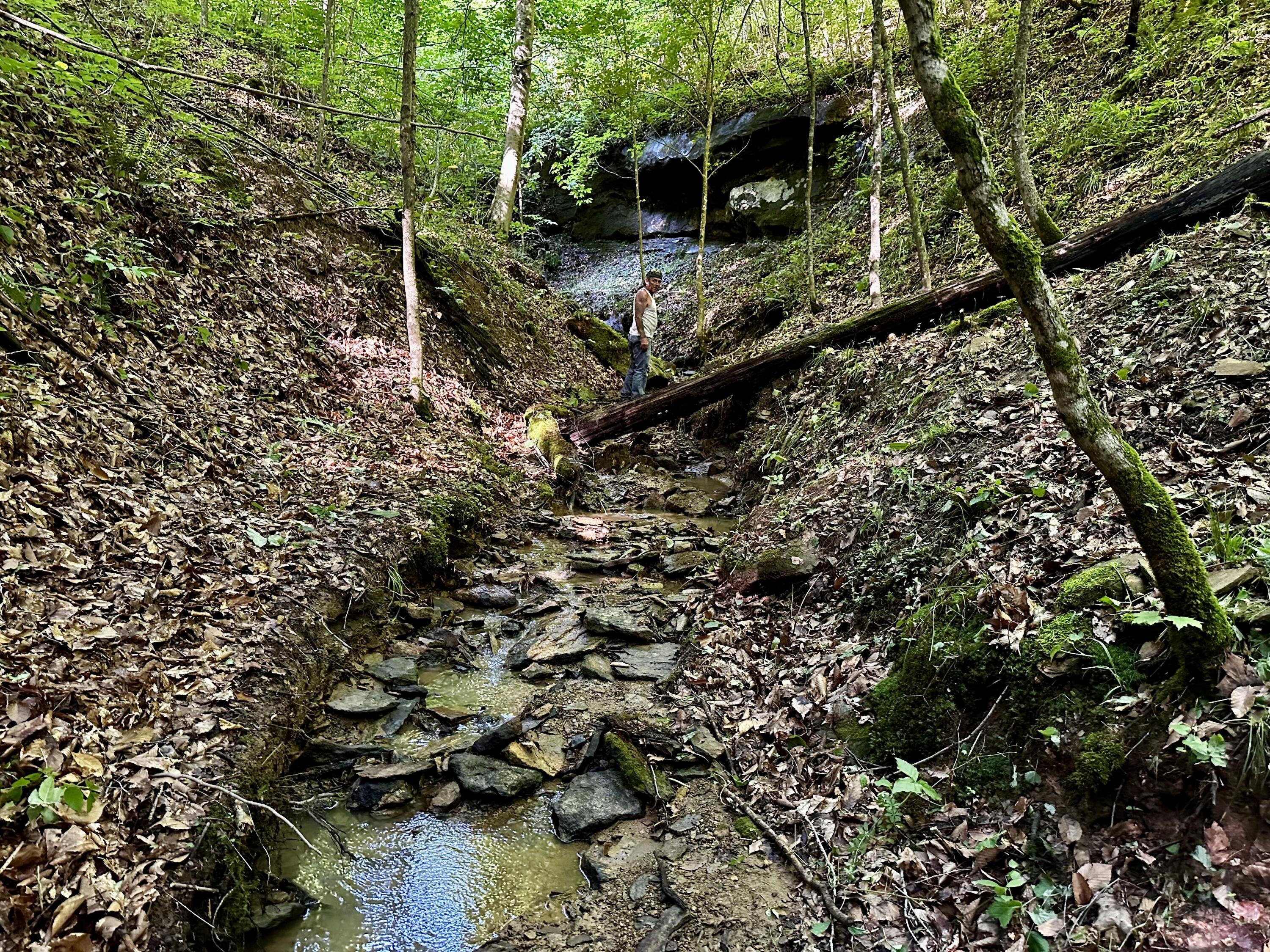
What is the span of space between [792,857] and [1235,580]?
260 centimetres

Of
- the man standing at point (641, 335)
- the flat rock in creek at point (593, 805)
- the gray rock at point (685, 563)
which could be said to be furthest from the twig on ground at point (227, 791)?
the man standing at point (641, 335)

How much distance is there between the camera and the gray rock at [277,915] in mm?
3336

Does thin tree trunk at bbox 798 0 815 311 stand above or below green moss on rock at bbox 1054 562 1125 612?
above

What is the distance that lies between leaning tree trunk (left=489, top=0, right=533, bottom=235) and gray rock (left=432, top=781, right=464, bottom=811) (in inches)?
569

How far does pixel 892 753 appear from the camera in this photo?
3781 mm

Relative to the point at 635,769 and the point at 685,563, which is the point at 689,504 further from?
the point at 635,769

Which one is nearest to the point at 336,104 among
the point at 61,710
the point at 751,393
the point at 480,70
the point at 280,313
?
the point at 480,70

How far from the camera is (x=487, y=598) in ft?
22.6

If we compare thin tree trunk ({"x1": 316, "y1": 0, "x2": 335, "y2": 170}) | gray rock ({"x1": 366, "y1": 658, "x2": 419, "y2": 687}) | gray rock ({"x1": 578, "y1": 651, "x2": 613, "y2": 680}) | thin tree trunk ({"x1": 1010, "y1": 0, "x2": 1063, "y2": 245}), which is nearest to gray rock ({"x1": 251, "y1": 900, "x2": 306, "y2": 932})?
gray rock ({"x1": 366, "y1": 658, "x2": 419, "y2": 687})

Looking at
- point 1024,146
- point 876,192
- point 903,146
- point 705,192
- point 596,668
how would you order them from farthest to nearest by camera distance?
Result: point 705,192 → point 876,192 → point 903,146 → point 1024,146 → point 596,668

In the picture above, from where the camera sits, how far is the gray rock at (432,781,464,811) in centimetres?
431

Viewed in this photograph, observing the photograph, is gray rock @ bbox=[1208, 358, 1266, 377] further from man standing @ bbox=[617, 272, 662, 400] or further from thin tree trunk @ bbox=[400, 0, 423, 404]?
man standing @ bbox=[617, 272, 662, 400]

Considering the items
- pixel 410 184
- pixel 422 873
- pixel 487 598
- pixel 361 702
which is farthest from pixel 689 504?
pixel 422 873

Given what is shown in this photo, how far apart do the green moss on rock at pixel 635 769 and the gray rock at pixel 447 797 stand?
1.07 m
